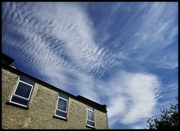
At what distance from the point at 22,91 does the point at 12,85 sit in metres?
0.89

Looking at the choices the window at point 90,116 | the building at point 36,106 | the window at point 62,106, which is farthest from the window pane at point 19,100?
the window at point 90,116

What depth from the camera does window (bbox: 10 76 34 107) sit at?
9.85m

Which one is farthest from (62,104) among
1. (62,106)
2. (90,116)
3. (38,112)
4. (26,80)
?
(26,80)

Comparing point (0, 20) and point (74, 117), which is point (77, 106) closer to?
point (74, 117)

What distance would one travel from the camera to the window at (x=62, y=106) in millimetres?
12031

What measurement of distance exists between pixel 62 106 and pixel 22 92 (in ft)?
12.2

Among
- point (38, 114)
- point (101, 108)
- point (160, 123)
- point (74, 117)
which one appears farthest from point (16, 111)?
point (160, 123)

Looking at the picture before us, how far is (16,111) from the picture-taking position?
30.5 ft

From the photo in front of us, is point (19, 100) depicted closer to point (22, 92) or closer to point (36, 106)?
point (22, 92)

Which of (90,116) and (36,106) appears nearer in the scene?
(36,106)

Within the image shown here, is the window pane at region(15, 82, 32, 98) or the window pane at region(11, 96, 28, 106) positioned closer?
the window pane at region(11, 96, 28, 106)

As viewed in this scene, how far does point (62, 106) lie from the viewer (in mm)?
12672

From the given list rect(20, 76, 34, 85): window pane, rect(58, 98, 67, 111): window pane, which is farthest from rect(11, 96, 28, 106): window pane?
rect(58, 98, 67, 111): window pane

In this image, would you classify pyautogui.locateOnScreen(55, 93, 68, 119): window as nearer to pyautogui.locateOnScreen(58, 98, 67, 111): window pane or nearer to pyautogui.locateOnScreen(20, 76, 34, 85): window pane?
pyautogui.locateOnScreen(58, 98, 67, 111): window pane
